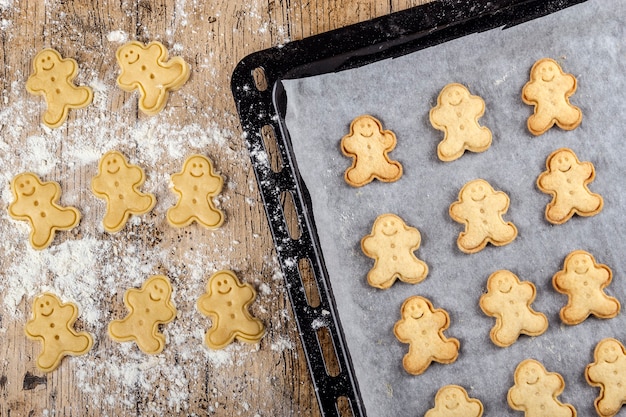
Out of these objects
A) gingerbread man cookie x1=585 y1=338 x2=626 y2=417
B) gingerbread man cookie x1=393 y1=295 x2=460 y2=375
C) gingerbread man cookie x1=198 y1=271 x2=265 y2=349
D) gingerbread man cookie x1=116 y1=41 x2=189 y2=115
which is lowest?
gingerbread man cookie x1=585 y1=338 x2=626 y2=417

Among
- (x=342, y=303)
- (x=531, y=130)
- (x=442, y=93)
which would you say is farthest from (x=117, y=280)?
(x=531, y=130)

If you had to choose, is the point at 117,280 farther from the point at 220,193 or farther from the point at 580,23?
the point at 580,23

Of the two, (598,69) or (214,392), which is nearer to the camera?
(598,69)

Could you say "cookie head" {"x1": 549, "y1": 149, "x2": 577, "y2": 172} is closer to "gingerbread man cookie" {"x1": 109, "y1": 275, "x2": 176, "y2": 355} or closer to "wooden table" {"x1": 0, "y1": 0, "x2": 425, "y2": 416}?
"wooden table" {"x1": 0, "y1": 0, "x2": 425, "y2": 416}

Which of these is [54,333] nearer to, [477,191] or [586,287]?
[477,191]

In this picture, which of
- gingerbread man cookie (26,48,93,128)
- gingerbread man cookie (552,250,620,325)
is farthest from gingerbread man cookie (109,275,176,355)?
gingerbread man cookie (552,250,620,325)
